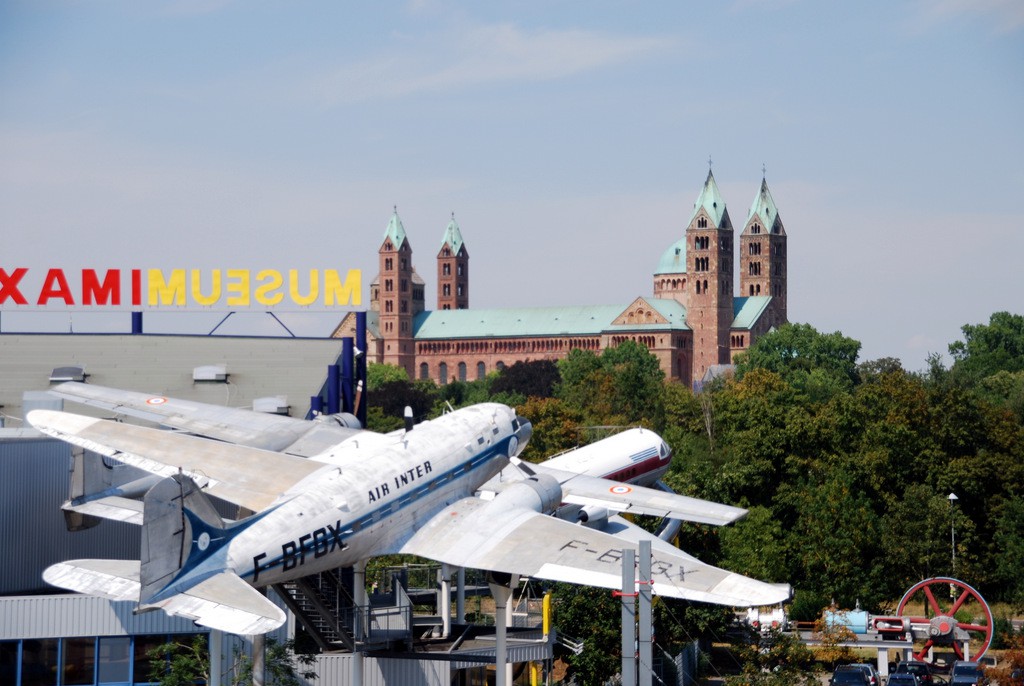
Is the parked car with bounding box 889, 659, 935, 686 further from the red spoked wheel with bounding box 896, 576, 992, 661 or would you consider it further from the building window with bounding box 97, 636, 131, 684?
the building window with bounding box 97, 636, 131, 684

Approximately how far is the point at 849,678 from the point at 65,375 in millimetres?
46335

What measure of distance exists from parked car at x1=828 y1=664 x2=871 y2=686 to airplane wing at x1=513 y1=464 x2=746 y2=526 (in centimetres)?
963

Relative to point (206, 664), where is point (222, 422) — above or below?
above

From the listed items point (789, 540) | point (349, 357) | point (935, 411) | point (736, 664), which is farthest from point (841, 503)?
point (349, 357)

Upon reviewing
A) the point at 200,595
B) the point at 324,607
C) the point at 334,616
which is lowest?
the point at 334,616

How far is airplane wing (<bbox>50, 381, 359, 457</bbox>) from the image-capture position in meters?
57.6

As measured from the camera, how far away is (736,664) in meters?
74.8

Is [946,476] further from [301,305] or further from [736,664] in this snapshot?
[301,305]

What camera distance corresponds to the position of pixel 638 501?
5834 cm

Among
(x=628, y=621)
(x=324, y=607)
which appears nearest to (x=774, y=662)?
(x=324, y=607)

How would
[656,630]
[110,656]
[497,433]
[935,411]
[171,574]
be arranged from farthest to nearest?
[935,411] < [656,630] < [497,433] < [110,656] < [171,574]

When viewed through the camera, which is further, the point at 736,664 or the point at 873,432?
the point at 873,432

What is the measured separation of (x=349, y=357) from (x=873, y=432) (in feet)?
147

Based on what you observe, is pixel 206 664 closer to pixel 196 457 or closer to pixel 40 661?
pixel 40 661
